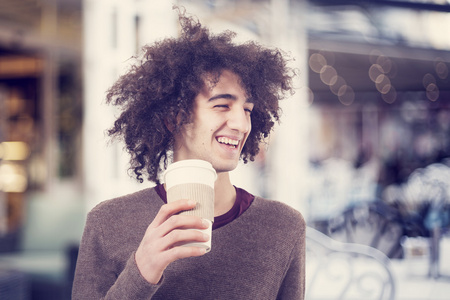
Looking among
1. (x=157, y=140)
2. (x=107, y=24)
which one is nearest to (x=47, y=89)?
(x=107, y=24)

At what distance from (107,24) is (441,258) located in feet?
8.99

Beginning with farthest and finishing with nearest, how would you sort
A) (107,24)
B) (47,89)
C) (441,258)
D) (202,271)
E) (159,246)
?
(47,89), (107,24), (441,258), (202,271), (159,246)

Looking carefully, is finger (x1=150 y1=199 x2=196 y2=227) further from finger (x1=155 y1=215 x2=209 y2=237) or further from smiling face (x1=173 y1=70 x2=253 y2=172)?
smiling face (x1=173 y1=70 x2=253 y2=172)

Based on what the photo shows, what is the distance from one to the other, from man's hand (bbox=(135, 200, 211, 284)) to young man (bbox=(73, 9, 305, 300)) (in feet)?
0.40

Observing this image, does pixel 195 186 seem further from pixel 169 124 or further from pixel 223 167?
pixel 169 124

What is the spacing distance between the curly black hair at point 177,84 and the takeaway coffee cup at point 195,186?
0.19m

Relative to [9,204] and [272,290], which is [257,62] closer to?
[272,290]

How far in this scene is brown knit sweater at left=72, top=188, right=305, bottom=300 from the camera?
0.97m

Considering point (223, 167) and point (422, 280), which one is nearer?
point (223, 167)

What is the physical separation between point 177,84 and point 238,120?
162 mm

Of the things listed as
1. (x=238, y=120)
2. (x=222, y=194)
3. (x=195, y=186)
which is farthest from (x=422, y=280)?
(x=195, y=186)

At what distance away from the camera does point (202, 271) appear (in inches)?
38.8

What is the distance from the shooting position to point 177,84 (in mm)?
1020

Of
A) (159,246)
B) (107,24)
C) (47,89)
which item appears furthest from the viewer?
(47,89)
